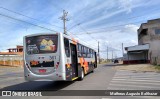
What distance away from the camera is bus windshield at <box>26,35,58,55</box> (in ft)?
46.9

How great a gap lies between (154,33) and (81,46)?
4069 cm

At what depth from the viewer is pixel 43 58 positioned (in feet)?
46.5

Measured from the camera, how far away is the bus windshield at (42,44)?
14281mm

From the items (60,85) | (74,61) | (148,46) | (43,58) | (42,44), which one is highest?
(148,46)

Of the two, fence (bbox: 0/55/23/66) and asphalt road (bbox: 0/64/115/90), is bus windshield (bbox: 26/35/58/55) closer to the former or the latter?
asphalt road (bbox: 0/64/115/90)

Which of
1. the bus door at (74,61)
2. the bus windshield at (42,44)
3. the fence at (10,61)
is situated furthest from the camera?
the fence at (10,61)

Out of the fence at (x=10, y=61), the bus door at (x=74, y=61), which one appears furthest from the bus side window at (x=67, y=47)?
the fence at (x=10, y=61)

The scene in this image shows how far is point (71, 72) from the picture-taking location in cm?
1573

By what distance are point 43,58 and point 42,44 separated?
852mm

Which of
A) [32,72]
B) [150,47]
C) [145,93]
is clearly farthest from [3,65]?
[145,93]

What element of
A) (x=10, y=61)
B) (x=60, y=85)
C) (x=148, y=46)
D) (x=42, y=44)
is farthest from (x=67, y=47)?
(x=10, y=61)

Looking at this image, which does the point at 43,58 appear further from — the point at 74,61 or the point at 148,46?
the point at 148,46

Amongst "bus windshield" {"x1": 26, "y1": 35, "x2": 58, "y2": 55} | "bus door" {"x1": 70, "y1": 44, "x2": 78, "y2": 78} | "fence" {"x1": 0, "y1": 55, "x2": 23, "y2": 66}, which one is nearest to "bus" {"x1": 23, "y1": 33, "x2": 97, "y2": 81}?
"bus windshield" {"x1": 26, "y1": 35, "x2": 58, "y2": 55}

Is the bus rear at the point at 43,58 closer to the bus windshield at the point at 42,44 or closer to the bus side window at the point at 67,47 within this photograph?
the bus windshield at the point at 42,44
